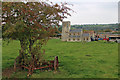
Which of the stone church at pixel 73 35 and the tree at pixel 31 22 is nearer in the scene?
the tree at pixel 31 22

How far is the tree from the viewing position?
9289 mm

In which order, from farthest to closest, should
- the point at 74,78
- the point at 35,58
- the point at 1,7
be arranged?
1. the point at 35,58
2. the point at 1,7
3. the point at 74,78

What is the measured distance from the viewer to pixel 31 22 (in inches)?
392

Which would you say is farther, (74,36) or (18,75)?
(74,36)

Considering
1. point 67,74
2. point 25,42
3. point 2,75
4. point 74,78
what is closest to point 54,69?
point 67,74

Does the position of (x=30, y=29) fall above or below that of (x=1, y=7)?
below

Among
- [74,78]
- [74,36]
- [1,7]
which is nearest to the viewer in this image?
[74,78]

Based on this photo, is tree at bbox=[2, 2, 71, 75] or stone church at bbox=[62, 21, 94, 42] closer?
tree at bbox=[2, 2, 71, 75]

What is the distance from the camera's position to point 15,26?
8781 mm

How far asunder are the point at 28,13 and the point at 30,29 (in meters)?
1.10

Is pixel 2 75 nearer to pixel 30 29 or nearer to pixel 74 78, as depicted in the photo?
pixel 30 29

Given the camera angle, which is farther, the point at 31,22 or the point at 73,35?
the point at 73,35

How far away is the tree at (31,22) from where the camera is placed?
30.5 feet

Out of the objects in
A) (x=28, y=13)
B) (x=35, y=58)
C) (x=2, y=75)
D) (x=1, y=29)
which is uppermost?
(x=28, y=13)
